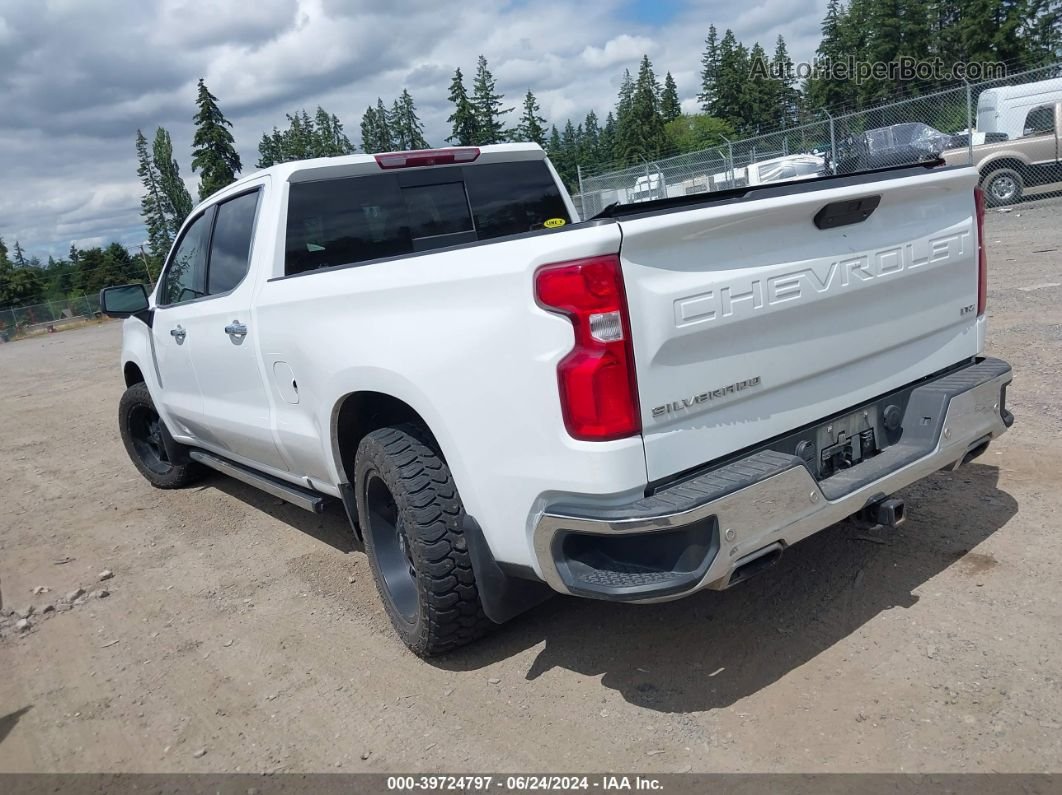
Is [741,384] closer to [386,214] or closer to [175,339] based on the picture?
[386,214]

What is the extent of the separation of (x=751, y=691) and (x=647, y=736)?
0.43 metres

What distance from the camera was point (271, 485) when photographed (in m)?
4.70

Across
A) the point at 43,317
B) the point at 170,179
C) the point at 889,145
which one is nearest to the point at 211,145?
the point at 43,317

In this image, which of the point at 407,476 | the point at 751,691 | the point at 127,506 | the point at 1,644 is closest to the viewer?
the point at 751,691

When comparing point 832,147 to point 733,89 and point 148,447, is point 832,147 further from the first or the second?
point 733,89

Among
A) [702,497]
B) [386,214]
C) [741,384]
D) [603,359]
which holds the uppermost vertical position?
[386,214]

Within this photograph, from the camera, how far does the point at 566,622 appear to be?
371 cm

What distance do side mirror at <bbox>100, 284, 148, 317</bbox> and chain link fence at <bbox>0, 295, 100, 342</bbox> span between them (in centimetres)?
4512

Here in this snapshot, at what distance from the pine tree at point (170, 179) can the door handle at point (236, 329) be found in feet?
273

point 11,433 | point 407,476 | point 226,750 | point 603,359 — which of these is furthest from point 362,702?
point 11,433

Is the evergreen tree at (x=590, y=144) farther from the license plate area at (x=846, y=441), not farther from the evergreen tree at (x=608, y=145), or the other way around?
the license plate area at (x=846, y=441)

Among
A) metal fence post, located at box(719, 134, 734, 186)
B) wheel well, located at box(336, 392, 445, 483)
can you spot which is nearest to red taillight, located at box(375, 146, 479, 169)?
wheel well, located at box(336, 392, 445, 483)

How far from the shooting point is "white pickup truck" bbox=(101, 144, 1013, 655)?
257 centimetres

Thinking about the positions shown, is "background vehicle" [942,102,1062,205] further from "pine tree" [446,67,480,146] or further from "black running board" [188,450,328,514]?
"pine tree" [446,67,480,146]
